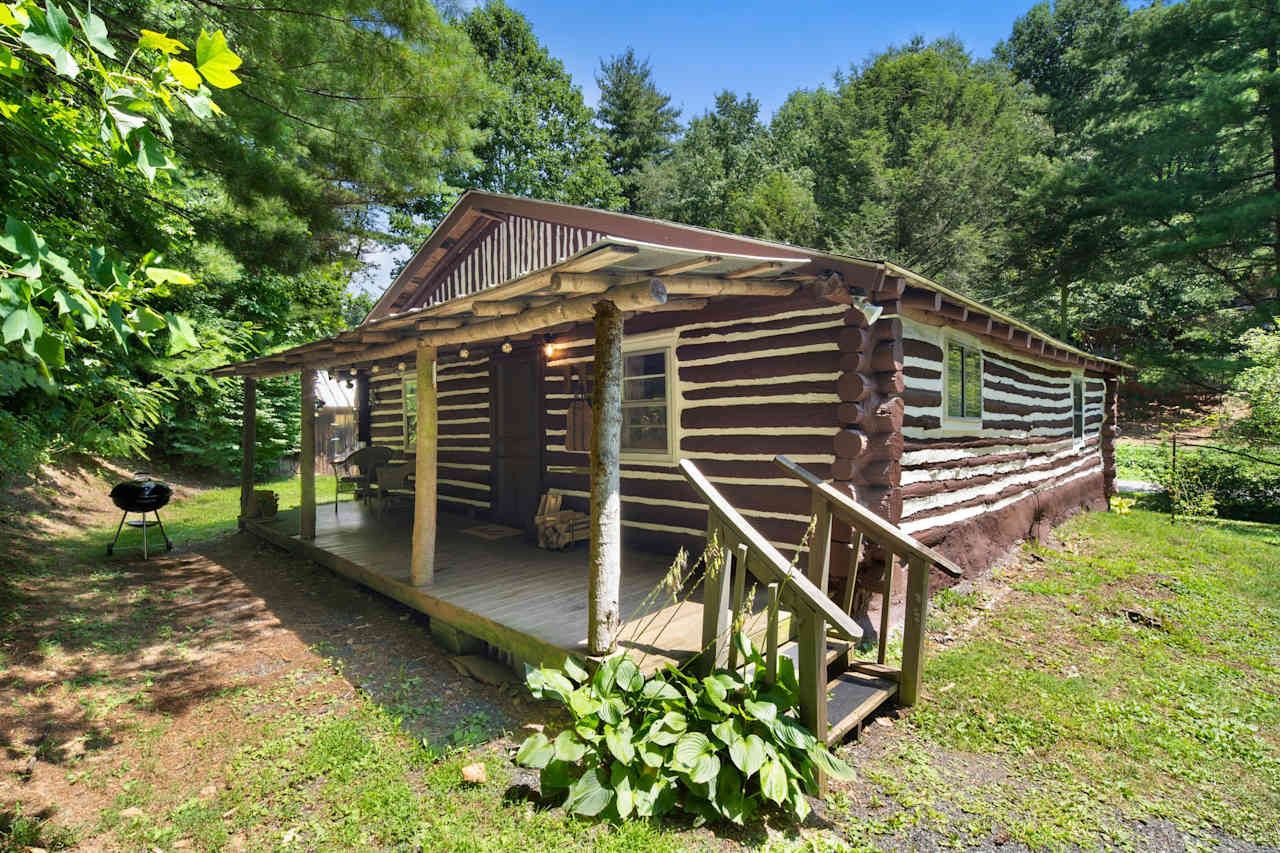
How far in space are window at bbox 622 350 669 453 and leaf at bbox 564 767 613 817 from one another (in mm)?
4136

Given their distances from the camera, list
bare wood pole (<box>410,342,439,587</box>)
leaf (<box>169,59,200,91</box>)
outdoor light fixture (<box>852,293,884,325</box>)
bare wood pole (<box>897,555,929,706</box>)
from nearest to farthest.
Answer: leaf (<box>169,59,200,91</box>) → bare wood pole (<box>897,555,929,706</box>) → outdoor light fixture (<box>852,293,884,325</box>) → bare wood pole (<box>410,342,439,587</box>)

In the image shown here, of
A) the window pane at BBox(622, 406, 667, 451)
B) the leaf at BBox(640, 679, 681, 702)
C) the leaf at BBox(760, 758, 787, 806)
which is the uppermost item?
the window pane at BBox(622, 406, 667, 451)

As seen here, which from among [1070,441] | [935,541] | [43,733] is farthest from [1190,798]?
[1070,441]

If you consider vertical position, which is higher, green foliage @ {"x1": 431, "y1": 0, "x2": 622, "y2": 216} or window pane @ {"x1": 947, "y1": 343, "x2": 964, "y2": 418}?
green foliage @ {"x1": 431, "y1": 0, "x2": 622, "y2": 216}

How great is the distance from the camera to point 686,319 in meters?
6.52

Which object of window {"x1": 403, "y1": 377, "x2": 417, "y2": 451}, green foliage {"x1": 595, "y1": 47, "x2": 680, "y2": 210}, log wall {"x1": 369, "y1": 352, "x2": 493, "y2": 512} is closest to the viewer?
log wall {"x1": 369, "y1": 352, "x2": 493, "y2": 512}

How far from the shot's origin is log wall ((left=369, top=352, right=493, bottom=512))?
9.45 m

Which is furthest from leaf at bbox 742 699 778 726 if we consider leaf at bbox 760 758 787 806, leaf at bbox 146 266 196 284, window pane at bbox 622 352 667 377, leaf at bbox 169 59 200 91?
window pane at bbox 622 352 667 377

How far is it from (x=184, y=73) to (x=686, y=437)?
5.46 meters

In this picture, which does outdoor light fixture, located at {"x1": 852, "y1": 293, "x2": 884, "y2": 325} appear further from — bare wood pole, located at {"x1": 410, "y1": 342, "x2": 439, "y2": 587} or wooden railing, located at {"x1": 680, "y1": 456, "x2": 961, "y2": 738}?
bare wood pole, located at {"x1": 410, "y1": 342, "x2": 439, "y2": 587}

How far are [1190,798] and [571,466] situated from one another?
6.36 metres

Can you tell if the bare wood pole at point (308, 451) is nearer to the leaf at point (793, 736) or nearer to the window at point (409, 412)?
the window at point (409, 412)

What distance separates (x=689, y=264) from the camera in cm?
360

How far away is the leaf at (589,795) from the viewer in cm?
290
